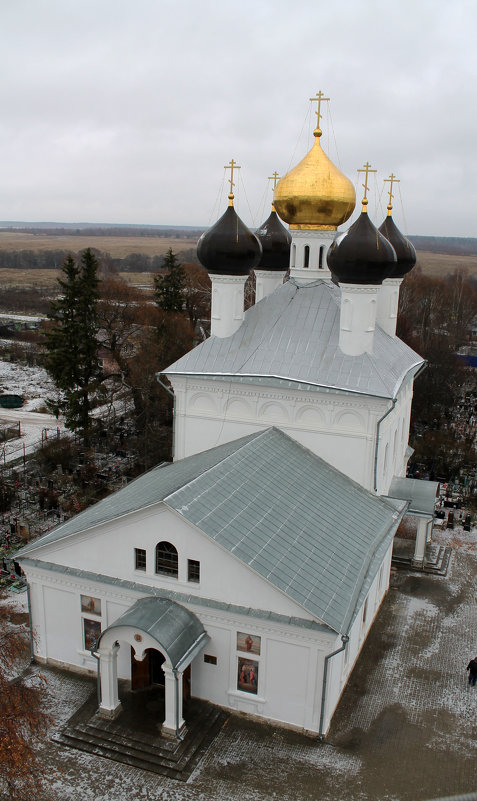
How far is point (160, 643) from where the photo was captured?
936cm

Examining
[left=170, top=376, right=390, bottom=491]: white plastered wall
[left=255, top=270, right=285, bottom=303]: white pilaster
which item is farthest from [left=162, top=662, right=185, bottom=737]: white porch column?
[left=255, top=270, right=285, bottom=303]: white pilaster

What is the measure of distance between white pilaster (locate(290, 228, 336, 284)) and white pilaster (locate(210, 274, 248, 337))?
134cm

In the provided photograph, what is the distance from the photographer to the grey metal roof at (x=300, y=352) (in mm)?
12914

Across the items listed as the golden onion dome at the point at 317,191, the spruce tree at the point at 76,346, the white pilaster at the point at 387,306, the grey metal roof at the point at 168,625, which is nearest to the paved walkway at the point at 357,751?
the grey metal roof at the point at 168,625

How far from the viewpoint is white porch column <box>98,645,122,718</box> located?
9.98m

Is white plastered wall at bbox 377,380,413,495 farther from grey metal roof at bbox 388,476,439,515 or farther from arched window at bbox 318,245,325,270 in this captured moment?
arched window at bbox 318,245,325,270

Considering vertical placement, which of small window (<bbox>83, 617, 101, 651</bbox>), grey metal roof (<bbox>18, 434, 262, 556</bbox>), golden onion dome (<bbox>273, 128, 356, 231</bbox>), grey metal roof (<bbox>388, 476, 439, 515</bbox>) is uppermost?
golden onion dome (<bbox>273, 128, 356, 231</bbox>)

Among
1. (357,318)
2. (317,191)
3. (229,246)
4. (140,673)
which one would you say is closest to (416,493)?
(357,318)

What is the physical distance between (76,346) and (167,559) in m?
13.9

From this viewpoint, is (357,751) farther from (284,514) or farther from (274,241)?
(274,241)

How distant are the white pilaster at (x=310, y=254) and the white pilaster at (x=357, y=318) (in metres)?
1.79

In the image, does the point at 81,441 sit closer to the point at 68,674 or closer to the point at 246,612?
the point at 68,674

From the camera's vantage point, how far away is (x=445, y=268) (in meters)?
111

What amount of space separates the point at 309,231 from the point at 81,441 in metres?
12.5
